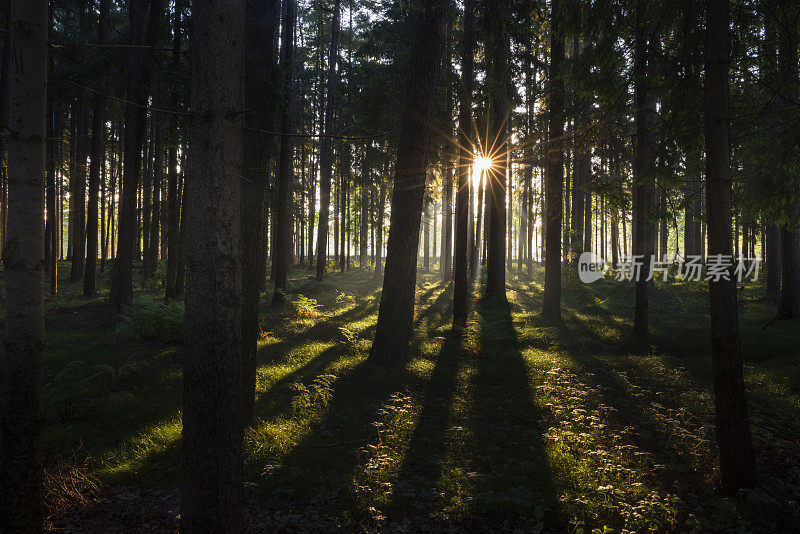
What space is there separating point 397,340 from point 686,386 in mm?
6019

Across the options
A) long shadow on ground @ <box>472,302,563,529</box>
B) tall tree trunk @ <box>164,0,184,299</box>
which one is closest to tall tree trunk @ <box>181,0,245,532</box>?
long shadow on ground @ <box>472,302,563,529</box>

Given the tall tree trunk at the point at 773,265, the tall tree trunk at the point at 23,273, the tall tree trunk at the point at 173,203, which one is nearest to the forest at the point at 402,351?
the tall tree trunk at the point at 23,273

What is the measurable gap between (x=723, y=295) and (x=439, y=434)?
419cm

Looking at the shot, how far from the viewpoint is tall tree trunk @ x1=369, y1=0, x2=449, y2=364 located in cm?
873

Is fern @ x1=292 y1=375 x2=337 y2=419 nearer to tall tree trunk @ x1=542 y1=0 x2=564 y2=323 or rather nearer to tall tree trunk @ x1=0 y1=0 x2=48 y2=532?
tall tree trunk @ x1=0 y1=0 x2=48 y2=532

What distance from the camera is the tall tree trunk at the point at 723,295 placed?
474 cm

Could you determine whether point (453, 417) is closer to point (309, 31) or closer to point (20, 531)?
point (20, 531)

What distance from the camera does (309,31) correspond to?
32.6m

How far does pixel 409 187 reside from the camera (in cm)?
880

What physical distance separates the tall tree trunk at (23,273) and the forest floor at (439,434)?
3.00 feet

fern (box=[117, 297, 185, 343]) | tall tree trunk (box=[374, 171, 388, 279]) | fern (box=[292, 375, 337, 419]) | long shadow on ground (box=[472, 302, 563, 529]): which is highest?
tall tree trunk (box=[374, 171, 388, 279])

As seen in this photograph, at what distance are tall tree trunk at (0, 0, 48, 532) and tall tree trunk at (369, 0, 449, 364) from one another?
19.4 ft

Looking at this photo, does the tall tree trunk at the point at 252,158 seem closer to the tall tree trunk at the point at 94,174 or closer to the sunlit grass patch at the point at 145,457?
the sunlit grass patch at the point at 145,457

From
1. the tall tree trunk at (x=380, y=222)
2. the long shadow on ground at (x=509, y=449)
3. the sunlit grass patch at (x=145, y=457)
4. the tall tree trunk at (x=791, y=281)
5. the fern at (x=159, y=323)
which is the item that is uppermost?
the tall tree trunk at (x=380, y=222)
